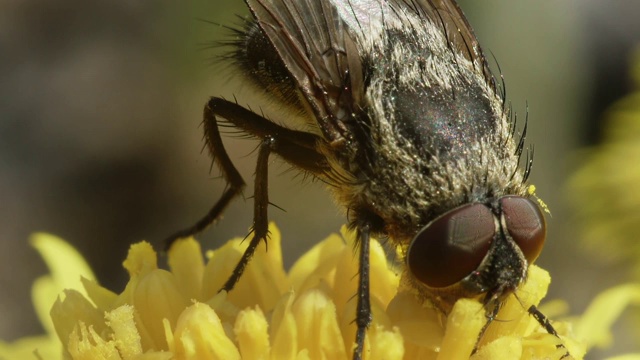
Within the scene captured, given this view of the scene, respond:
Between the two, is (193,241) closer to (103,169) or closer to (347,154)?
(347,154)

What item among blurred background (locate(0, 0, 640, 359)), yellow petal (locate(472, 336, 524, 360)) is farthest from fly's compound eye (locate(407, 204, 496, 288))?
blurred background (locate(0, 0, 640, 359))

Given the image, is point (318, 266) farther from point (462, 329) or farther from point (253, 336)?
point (462, 329)

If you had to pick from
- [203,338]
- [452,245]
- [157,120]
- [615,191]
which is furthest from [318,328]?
[157,120]

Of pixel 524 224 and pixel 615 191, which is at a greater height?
pixel 615 191

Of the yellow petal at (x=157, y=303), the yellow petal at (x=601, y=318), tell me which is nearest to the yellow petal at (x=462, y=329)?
the yellow petal at (x=157, y=303)

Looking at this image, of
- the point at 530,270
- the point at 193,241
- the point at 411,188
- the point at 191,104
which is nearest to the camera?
the point at 411,188

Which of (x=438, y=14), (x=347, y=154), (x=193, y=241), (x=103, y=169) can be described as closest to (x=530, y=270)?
(x=347, y=154)
